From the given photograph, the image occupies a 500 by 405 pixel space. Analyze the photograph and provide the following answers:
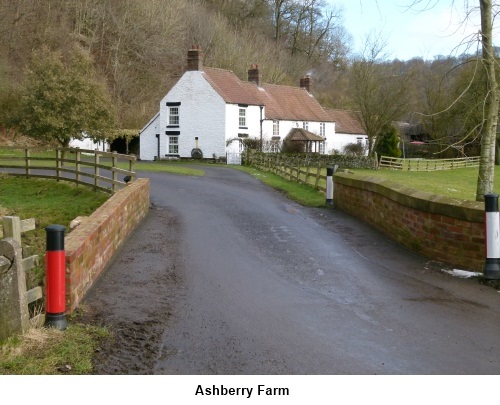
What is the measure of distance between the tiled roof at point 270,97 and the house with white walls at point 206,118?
0.29 feet

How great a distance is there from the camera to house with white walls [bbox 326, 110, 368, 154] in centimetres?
6316

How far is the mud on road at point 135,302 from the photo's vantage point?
502 centimetres

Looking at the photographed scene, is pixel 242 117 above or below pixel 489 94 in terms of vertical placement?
above

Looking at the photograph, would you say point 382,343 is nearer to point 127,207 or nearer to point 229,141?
point 127,207

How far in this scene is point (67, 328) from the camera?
18.2 ft

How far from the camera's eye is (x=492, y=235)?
762cm

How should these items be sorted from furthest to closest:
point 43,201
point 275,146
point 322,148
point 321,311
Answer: point 322,148 → point 275,146 → point 43,201 → point 321,311

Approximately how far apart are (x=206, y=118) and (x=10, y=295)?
143 ft

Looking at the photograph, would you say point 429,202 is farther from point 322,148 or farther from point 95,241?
point 322,148

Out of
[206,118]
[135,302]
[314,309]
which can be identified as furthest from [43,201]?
[206,118]

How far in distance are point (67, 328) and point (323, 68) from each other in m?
92.8

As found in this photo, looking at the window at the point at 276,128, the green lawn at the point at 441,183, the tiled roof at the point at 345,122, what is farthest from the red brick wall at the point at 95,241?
the tiled roof at the point at 345,122

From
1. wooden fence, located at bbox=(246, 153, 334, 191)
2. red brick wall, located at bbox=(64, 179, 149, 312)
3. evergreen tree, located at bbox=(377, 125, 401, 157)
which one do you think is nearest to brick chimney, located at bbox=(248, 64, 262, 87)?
wooden fence, located at bbox=(246, 153, 334, 191)

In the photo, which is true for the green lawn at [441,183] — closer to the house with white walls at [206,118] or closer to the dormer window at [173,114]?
the house with white walls at [206,118]
